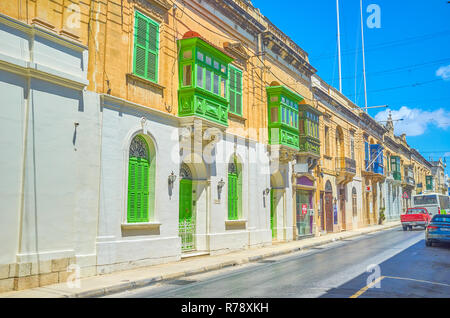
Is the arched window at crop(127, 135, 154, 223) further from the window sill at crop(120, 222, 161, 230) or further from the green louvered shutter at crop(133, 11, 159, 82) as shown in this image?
the green louvered shutter at crop(133, 11, 159, 82)

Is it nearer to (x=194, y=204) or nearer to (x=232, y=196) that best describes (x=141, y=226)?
(x=194, y=204)

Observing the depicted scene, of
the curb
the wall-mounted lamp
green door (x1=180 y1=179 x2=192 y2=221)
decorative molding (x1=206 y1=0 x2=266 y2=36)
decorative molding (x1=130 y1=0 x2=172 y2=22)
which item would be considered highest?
decorative molding (x1=206 y1=0 x2=266 y2=36)

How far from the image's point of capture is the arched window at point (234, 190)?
1762 cm

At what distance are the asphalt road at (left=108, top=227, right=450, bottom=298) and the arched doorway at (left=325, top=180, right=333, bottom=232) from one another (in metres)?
13.9

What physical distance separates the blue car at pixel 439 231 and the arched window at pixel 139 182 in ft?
40.9

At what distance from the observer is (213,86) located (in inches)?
622

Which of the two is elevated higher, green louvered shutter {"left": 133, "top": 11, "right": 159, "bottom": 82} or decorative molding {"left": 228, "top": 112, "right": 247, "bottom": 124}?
green louvered shutter {"left": 133, "top": 11, "right": 159, "bottom": 82}

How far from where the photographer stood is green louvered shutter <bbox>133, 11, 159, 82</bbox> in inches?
515

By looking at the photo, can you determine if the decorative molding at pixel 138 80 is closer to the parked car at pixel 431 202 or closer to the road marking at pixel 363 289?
the road marking at pixel 363 289

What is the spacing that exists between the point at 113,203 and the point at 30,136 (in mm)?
3155

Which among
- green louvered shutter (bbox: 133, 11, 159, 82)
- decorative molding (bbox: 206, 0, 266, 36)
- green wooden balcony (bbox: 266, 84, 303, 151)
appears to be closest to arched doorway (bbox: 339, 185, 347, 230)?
green wooden balcony (bbox: 266, 84, 303, 151)

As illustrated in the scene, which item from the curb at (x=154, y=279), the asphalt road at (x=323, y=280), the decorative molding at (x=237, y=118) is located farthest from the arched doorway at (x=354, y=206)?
the asphalt road at (x=323, y=280)

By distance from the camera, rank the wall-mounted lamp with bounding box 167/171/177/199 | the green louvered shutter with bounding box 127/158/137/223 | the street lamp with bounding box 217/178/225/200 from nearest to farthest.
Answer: the green louvered shutter with bounding box 127/158/137/223
the wall-mounted lamp with bounding box 167/171/177/199
the street lamp with bounding box 217/178/225/200
